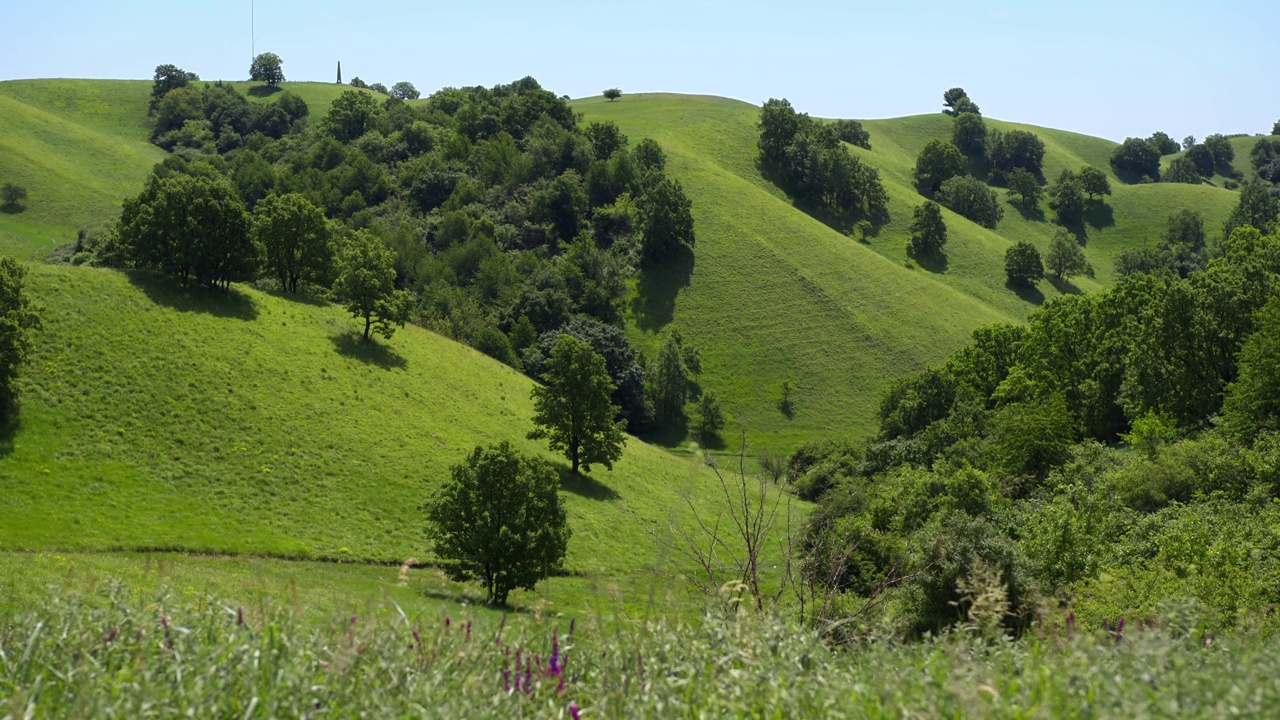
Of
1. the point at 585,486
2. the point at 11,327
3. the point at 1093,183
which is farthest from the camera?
the point at 1093,183

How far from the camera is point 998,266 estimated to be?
143 meters

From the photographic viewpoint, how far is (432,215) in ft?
466

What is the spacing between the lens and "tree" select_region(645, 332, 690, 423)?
103938 mm

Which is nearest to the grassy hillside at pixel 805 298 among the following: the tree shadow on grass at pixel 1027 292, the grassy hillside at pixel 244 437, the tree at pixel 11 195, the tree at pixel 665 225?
the tree shadow on grass at pixel 1027 292

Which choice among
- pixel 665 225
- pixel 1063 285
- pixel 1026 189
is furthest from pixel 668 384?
pixel 1026 189

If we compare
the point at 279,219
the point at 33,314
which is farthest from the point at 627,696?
the point at 279,219

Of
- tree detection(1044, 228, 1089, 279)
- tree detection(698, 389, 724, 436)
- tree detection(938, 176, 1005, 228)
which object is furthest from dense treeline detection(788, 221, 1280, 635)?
tree detection(938, 176, 1005, 228)

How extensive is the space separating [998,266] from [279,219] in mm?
102809

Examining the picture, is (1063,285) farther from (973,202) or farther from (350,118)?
(350,118)

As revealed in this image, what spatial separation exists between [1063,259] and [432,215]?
91.4m

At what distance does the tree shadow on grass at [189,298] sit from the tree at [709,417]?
46.7m

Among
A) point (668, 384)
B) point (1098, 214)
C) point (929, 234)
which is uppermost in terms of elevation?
point (1098, 214)

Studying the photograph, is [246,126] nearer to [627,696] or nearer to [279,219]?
[279,219]

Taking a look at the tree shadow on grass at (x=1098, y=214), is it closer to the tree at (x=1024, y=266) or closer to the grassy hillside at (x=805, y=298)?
the grassy hillside at (x=805, y=298)
